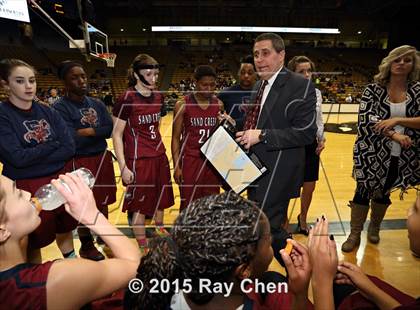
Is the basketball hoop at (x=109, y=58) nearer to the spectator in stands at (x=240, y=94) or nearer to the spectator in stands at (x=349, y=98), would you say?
the spectator in stands at (x=240, y=94)

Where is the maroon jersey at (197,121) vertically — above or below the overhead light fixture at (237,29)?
below

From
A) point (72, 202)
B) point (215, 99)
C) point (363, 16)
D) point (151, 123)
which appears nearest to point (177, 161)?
point (151, 123)

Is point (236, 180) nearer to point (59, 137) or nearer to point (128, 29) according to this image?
point (59, 137)

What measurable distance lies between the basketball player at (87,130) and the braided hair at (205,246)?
41.6 inches

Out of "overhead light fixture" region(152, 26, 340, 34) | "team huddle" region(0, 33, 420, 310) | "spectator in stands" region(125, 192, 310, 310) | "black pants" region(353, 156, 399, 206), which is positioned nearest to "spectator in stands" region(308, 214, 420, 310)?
"team huddle" region(0, 33, 420, 310)

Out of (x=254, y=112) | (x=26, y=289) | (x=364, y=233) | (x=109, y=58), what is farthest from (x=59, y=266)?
(x=364, y=233)

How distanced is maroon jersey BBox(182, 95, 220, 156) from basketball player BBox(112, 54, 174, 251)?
16 cm

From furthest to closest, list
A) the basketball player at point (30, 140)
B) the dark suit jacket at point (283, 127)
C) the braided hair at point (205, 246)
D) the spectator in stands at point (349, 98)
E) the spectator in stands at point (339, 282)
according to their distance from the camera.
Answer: the spectator in stands at point (349, 98), the basketball player at point (30, 140), the dark suit jacket at point (283, 127), the spectator in stands at point (339, 282), the braided hair at point (205, 246)

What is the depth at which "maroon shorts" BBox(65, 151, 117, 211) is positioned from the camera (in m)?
1.64

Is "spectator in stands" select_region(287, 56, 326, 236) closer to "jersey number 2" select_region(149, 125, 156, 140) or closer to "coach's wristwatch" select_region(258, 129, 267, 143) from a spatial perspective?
"coach's wristwatch" select_region(258, 129, 267, 143)

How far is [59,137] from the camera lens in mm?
1354

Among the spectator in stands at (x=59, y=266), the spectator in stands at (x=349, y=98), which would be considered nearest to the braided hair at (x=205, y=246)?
the spectator in stands at (x=59, y=266)

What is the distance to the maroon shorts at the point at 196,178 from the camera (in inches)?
63.7

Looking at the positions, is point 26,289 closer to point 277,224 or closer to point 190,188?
point 277,224
